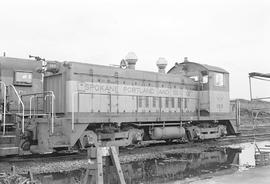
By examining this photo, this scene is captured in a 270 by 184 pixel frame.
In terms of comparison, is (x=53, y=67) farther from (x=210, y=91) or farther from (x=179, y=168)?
(x=210, y=91)

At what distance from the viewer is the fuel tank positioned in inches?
541

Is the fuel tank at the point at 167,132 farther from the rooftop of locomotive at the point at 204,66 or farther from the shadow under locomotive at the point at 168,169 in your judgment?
the rooftop of locomotive at the point at 204,66

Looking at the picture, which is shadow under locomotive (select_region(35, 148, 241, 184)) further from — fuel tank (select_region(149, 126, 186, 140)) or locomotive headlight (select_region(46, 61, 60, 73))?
locomotive headlight (select_region(46, 61, 60, 73))

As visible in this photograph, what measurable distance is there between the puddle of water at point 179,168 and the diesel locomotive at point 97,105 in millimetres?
2067

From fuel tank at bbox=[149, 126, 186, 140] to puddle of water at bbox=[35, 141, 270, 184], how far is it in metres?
1.74

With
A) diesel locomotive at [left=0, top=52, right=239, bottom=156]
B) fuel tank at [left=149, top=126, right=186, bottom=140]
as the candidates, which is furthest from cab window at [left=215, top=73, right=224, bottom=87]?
fuel tank at [left=149, top=126, right=186, bottom=140]

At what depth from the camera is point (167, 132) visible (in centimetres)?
1412

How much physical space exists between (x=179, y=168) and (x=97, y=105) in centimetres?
418

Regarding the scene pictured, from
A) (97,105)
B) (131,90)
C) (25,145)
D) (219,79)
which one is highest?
(219,79)

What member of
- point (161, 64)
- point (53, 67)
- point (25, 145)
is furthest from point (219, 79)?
point (25, 145)

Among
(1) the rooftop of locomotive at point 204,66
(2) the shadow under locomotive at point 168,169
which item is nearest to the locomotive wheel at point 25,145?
(2) the shadow under locomotive at point 168,169

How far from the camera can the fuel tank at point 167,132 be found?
541 inches

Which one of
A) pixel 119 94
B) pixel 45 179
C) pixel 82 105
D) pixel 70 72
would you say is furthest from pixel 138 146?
pixel 45 179

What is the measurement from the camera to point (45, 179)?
7.91 meters
